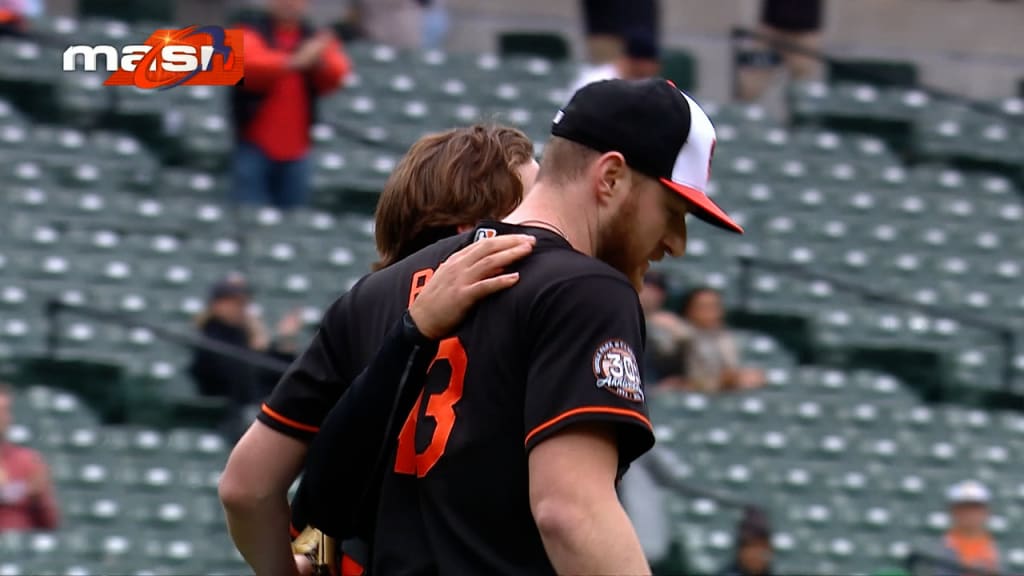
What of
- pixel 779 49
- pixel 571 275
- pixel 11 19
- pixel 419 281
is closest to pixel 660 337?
pixel 11 19

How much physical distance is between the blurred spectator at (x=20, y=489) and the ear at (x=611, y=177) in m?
4.97

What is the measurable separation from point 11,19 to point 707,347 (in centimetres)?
443

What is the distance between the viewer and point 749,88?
12359 mm

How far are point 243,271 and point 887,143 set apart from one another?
212 inches

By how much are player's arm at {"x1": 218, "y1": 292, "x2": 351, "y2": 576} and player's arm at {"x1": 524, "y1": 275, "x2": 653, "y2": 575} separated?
45cm

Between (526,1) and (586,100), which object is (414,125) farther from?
(586,100)

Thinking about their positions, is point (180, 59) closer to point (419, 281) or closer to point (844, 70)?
point (419, 281)

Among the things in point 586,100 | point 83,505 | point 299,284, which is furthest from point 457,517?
point 299,284

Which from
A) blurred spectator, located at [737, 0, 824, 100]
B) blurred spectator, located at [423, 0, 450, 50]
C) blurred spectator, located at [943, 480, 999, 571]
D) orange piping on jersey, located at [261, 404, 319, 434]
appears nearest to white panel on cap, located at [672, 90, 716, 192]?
orange piping on jersey, located at [261, 404, 319, 434]

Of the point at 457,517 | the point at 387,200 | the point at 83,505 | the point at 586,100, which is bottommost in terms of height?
the point at 83,505

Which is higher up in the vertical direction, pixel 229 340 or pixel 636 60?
pixel 636 60

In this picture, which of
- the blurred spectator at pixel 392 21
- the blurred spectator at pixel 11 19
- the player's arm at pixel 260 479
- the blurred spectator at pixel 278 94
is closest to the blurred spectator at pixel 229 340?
the blurred spectator at pixel 278 94

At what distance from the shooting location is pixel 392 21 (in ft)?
38.7

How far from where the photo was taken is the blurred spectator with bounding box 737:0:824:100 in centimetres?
1233
